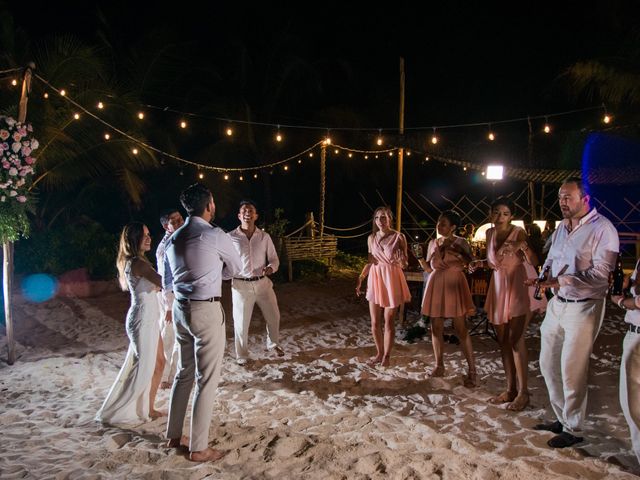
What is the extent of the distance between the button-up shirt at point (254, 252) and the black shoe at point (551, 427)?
3.20 meters

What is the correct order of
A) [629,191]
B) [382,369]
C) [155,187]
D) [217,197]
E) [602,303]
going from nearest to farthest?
[602,303]
[382,369]
[217,197]
[155,187]
[629,191]

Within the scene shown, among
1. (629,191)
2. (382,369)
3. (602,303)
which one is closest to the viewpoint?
(602,303)

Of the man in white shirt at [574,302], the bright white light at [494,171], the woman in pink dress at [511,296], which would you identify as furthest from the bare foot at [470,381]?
the bright white light at [494,171]

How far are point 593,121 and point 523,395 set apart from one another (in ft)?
46.3

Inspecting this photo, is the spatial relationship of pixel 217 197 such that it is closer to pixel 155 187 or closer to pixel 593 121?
pixel 155 187

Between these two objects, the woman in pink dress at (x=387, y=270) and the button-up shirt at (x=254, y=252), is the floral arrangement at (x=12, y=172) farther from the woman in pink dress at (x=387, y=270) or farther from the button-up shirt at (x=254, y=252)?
the woman in pink dress at (x=387, y=270)

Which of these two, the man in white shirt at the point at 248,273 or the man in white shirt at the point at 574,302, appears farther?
the man in white shirt at the point at 248,273

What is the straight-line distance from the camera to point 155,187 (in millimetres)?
15812

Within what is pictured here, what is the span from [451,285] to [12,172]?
4.89 m

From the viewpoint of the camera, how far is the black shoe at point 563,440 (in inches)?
143

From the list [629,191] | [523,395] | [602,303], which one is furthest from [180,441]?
[629,191]

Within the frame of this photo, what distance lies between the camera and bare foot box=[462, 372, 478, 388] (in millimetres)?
5016

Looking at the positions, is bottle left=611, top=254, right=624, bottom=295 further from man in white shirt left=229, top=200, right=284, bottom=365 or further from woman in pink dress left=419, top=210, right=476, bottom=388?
man in white shirt left=229, top=200, right=284, bottom=365

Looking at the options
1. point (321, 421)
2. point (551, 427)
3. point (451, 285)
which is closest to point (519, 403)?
point (551, 427)
